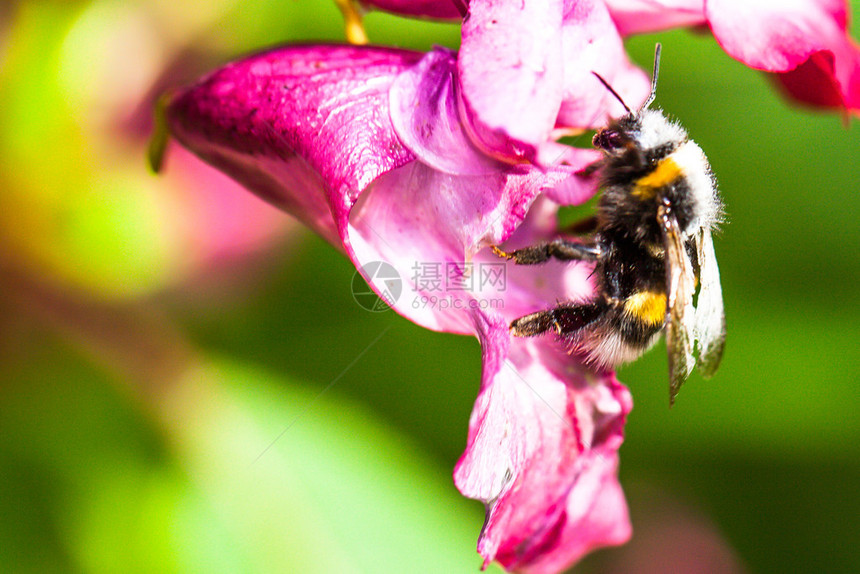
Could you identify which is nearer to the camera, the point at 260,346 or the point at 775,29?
the point at 775,29

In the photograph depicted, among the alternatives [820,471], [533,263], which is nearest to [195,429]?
[533,263]

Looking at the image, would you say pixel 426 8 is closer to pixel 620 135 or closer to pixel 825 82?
pixel 620 135

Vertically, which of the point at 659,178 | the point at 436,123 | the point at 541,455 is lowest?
the point at 541,455

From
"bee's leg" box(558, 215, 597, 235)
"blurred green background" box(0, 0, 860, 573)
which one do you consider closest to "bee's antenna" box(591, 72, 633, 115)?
"bee's leg" box(558, 215, 597, 235)

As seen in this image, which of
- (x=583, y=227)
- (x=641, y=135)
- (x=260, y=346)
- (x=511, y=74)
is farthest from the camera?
(x=260, y=346)

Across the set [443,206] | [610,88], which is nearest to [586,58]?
[610,88]

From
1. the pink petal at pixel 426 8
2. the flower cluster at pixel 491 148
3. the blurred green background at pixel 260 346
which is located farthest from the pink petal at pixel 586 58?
the blurred green background at pixel 260 346

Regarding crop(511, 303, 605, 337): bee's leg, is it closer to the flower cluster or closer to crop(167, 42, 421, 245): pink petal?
the flower cluster
